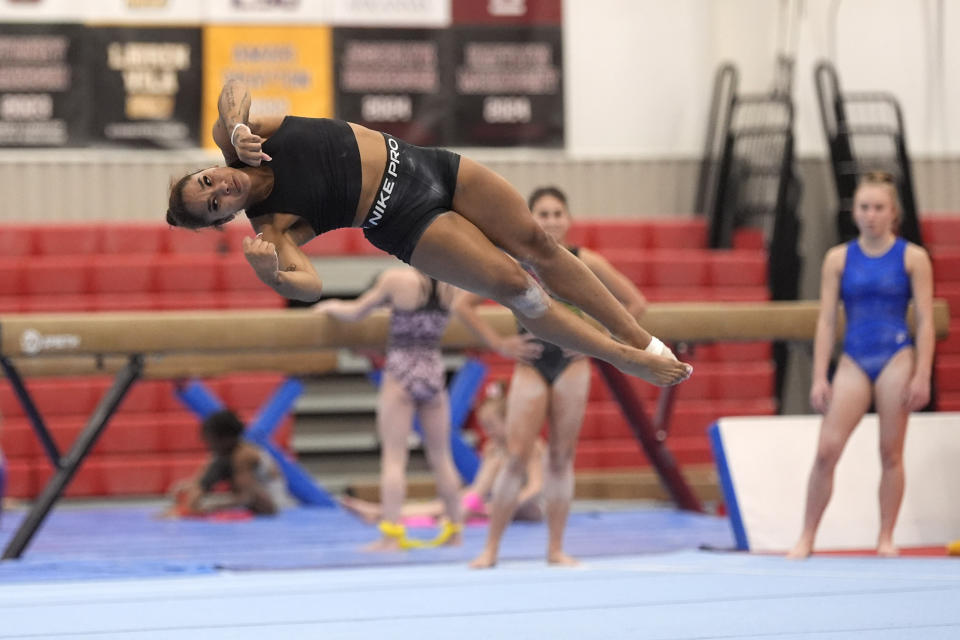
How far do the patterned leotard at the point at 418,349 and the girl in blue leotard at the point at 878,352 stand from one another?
6.43 ft

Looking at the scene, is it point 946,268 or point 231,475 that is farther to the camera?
point 946,268

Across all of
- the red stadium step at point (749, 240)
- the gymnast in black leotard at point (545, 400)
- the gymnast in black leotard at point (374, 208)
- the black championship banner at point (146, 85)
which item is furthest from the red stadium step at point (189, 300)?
the gymnast in black leotard at point (374, 208)

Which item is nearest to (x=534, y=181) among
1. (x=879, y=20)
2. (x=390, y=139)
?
(x=879, y=20)

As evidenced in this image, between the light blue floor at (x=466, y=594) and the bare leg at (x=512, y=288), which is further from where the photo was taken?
the bare leg at (x=512, y=288)

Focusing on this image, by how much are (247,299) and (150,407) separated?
1.20 m

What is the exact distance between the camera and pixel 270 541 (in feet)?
22.4

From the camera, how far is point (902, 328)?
5.20 m

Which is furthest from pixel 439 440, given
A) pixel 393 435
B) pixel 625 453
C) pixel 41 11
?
pixel 41 11

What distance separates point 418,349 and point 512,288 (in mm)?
2426

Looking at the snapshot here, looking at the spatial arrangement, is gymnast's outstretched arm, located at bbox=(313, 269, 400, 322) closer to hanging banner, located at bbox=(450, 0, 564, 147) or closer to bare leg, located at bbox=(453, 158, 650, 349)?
bare leg, located at bbox=(453, 158, 650, 349)

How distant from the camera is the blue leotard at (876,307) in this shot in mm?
5180

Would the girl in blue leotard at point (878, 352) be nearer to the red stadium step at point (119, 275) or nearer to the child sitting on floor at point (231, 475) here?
the child sitting on floor at point (231, 475)

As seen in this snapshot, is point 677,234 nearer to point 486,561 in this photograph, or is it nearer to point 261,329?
point 261,329

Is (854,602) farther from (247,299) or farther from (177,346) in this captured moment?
(247,299)
